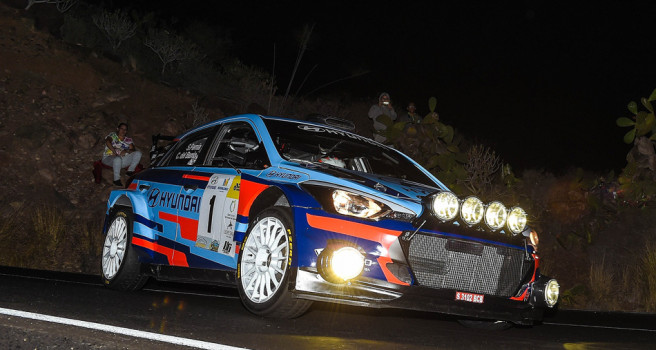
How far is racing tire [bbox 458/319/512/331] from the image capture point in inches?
285

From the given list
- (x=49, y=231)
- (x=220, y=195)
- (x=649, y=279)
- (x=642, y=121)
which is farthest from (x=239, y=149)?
(x=642, y=121)

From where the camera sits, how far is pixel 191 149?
834 centimetres

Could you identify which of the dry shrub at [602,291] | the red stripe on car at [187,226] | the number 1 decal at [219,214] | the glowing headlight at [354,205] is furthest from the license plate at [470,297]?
the dry shrub at [602,291]

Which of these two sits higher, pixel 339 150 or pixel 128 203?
pixel 339 150

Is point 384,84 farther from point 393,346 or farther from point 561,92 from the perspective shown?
point 393,346

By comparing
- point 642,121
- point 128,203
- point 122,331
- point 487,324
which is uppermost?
point 642,121

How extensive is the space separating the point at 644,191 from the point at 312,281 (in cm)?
1084

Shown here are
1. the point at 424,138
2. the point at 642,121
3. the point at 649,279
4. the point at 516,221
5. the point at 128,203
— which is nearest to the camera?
the point at 516,221

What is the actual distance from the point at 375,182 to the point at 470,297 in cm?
110

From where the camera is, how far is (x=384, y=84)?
34625 mm

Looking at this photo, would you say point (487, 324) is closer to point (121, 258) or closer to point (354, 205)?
point (354, 205)

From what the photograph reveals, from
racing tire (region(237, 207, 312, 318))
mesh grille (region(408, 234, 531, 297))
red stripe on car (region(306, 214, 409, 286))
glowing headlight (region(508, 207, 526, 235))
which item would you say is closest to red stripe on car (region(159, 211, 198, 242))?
racing tire (region(237, 207, 312, 318))

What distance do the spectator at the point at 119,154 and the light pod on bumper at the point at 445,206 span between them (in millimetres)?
12093

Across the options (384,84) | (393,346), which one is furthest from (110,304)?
(384,84)
